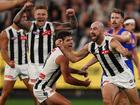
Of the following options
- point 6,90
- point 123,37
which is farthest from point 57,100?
point 6,90

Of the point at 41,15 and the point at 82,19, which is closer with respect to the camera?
the point at 41,15

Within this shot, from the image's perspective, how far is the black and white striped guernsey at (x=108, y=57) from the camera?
1155cm

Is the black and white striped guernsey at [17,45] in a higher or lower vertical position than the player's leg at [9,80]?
higher

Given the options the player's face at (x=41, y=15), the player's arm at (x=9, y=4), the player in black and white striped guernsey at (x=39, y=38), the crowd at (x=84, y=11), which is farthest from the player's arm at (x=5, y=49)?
the crowd at (x=84, y=11)

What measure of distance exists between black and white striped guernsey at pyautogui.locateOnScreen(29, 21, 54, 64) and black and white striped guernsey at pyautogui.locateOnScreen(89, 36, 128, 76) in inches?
50.0

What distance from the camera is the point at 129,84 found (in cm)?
1186

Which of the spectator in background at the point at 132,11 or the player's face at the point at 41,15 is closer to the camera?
the player's face at the point at 41,15

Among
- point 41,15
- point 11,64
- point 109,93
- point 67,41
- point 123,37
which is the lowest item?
point 109,93

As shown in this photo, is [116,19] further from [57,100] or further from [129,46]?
[57,100]

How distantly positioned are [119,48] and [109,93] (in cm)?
86

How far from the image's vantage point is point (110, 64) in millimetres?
11648

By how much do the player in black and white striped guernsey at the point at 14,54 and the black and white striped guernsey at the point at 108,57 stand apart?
7.27ft

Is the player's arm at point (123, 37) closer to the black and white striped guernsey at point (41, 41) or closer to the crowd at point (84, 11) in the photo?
the black and white striped guernsey at point (41, 41)

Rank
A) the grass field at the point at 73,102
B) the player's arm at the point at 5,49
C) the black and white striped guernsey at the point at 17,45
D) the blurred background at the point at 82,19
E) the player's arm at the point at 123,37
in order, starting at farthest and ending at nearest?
the blurred background at the point at 82,19
the grass field at the point at 73,102
the black and white striped guernsey at the point at 17,45
the player's arm at the point at 5,49
the player's arm at the point at 123,37
